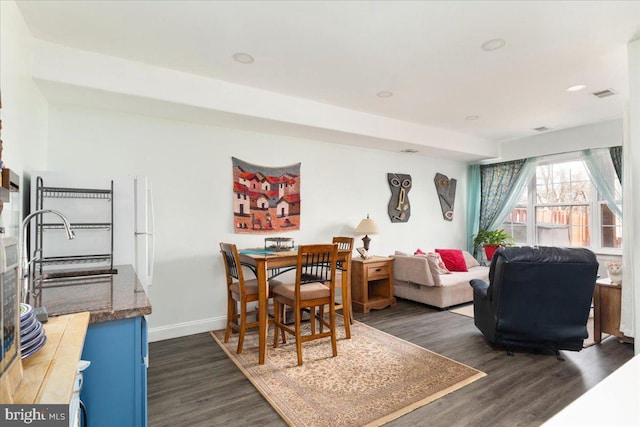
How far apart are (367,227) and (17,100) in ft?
12.4

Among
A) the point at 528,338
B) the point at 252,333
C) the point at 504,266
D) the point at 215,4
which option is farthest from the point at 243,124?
the point at 528,338

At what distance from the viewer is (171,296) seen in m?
3.65

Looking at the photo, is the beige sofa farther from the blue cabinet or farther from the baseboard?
the blue cabinet

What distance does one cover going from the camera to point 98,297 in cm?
162

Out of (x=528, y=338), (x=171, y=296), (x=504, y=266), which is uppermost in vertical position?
(x=504, y=266)

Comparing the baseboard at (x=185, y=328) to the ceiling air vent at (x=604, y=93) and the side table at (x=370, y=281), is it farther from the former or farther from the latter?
the ceiling air vent at (x=604, y=93)

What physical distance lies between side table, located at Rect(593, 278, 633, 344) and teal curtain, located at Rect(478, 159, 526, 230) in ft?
9.44

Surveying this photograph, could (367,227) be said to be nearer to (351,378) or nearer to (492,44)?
(351,378)

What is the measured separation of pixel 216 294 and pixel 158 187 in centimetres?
134

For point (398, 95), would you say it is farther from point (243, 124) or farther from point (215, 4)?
point (215, 4)

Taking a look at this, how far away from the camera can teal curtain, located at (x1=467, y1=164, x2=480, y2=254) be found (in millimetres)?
6494

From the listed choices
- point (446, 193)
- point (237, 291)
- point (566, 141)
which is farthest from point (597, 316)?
point (237, 291)

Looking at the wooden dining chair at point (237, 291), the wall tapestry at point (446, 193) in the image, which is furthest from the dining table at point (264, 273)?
the wall tapestry at point (446, 193)

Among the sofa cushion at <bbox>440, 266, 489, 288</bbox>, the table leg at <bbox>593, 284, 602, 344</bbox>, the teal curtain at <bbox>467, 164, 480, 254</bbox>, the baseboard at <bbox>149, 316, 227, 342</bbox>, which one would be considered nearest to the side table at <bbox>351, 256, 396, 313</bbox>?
the sofa cushion at <bbox>440, 266, 489, 288</bbox>
